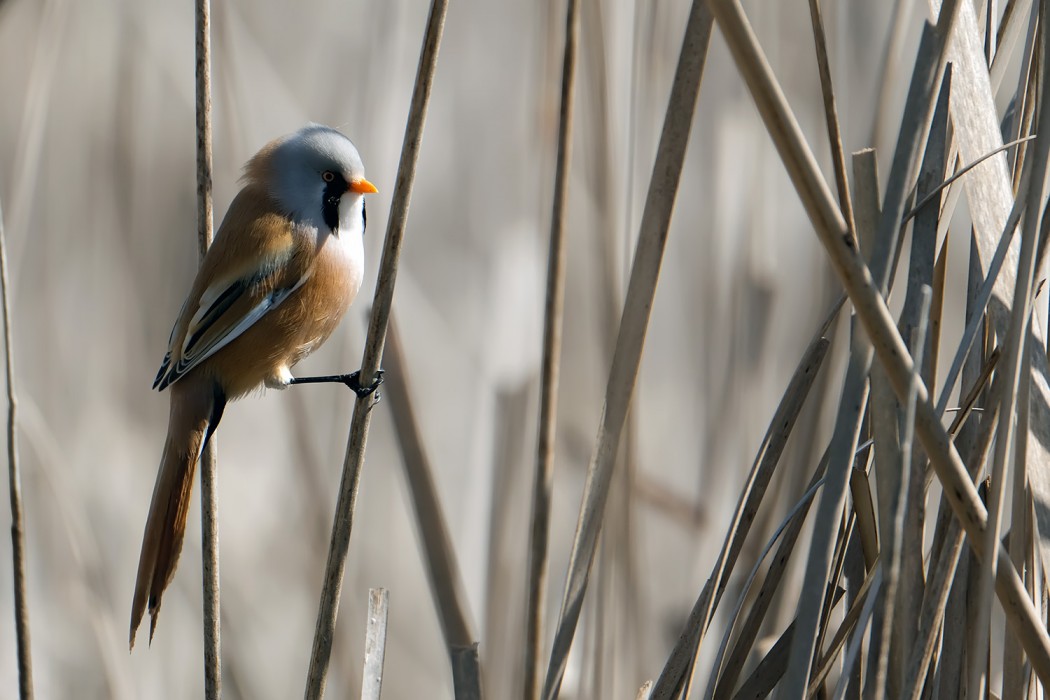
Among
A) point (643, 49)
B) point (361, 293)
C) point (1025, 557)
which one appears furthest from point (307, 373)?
point (1025, 557)

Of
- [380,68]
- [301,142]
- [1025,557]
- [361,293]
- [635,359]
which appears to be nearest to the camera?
[1025,557]

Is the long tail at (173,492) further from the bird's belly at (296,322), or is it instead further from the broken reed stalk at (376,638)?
the broken reed stalk at (376,638)

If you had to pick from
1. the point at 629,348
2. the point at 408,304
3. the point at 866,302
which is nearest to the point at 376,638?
the point at 629,348

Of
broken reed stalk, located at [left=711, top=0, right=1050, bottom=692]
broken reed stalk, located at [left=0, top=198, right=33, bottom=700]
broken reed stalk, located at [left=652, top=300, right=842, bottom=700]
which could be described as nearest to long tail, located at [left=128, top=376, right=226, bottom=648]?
broken reed stalk, located at [left=0, top=198, right=33, bottom=700]

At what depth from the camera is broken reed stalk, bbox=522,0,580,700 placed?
1050mm

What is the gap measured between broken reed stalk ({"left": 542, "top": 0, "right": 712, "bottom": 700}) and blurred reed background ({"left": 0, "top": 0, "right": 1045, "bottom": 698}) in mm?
573

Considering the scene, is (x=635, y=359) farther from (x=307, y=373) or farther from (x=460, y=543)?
(x=307, y=373)

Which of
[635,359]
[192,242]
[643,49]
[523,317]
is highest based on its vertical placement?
[643,49]

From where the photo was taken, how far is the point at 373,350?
1.18 m

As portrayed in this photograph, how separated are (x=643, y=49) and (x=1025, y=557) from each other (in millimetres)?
1087

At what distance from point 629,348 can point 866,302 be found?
0.34 metres

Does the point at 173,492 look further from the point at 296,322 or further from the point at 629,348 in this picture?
the point at 629,348

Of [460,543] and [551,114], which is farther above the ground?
[551,114]

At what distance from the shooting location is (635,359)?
3.61 ft
